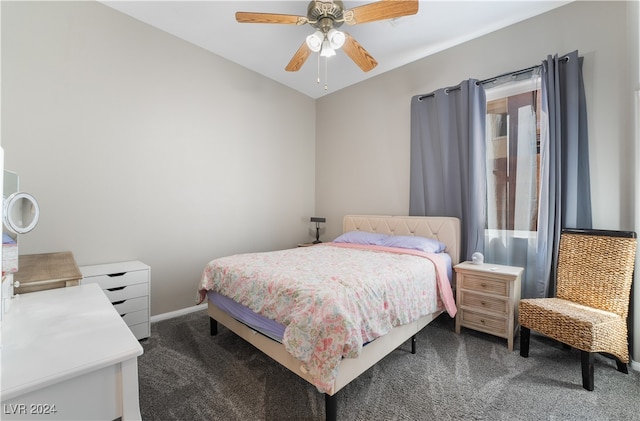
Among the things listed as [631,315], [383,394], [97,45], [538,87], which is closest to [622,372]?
[631,315]

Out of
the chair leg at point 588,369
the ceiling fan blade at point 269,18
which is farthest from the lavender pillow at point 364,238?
the ceiling fan blade at point 269,18

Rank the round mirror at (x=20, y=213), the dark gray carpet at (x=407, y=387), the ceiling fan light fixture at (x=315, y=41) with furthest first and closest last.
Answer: the ceiling fan light fixture at (x=315, y=41) < the dark gray carpet at (x=407, y=387) < the round mirror at (x=20, y=213)

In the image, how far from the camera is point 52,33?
2320mm

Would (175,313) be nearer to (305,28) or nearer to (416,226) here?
(416,226)

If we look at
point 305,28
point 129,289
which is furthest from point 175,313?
point 305,28

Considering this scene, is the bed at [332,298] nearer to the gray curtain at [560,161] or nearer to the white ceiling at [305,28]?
the gray curtain at [560,161]

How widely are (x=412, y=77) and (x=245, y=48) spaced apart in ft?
6.88

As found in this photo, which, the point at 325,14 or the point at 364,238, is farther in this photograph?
the point at 364,238

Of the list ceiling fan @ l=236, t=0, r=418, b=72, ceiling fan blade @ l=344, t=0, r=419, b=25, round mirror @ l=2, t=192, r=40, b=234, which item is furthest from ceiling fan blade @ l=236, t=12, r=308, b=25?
round mirror @ l=2, t=192, r=40, b=234

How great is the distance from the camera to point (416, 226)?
3242mm

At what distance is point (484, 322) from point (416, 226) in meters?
1.19

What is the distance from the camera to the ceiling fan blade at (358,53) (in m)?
2.32

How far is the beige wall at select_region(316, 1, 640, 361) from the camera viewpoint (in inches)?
86.4

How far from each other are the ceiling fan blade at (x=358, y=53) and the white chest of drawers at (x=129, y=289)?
274cm
